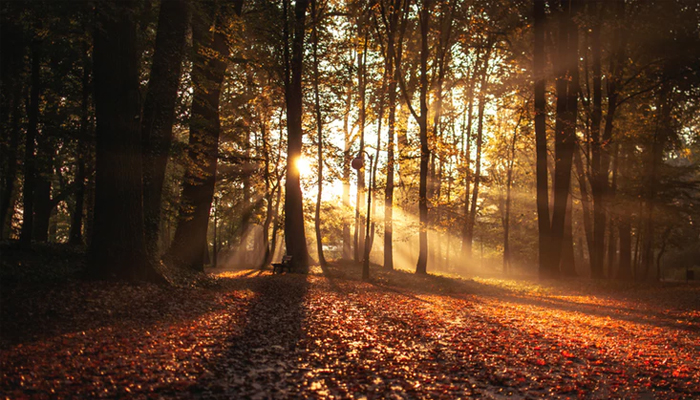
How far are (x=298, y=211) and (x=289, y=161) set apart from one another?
1914 mm

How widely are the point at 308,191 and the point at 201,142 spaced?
11.7 metres

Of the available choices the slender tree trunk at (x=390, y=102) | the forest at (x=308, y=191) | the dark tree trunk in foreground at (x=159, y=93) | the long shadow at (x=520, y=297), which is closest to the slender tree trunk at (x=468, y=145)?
the forest at (x=308, y=191)

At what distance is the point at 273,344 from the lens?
23.3 feet

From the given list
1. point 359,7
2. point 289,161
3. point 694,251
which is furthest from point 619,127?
point 694,251

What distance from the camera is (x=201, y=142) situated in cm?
1688

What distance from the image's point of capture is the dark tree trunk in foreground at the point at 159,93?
1286 cm

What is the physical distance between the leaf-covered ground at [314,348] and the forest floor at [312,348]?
0.08 feet

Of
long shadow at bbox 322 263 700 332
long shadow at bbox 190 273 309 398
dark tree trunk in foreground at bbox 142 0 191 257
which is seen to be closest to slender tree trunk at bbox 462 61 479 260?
long shadow at bbox 322 263 700 332

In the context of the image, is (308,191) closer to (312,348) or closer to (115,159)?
(115,159)

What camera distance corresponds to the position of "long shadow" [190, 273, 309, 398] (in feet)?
16.5

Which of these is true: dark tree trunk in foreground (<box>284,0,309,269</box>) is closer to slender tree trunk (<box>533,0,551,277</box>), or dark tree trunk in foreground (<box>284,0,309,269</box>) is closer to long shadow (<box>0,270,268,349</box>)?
long shadow (<box>0,270,268,349</box>)

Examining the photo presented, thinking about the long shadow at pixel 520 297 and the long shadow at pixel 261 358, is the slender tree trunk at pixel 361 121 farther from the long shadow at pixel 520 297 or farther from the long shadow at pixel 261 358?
the long shadow at pixel 261 358

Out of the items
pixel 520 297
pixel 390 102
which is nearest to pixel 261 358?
pixel 520 297

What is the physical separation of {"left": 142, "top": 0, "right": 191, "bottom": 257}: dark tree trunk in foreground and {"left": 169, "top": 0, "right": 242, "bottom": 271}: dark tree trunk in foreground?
1.17 meters
